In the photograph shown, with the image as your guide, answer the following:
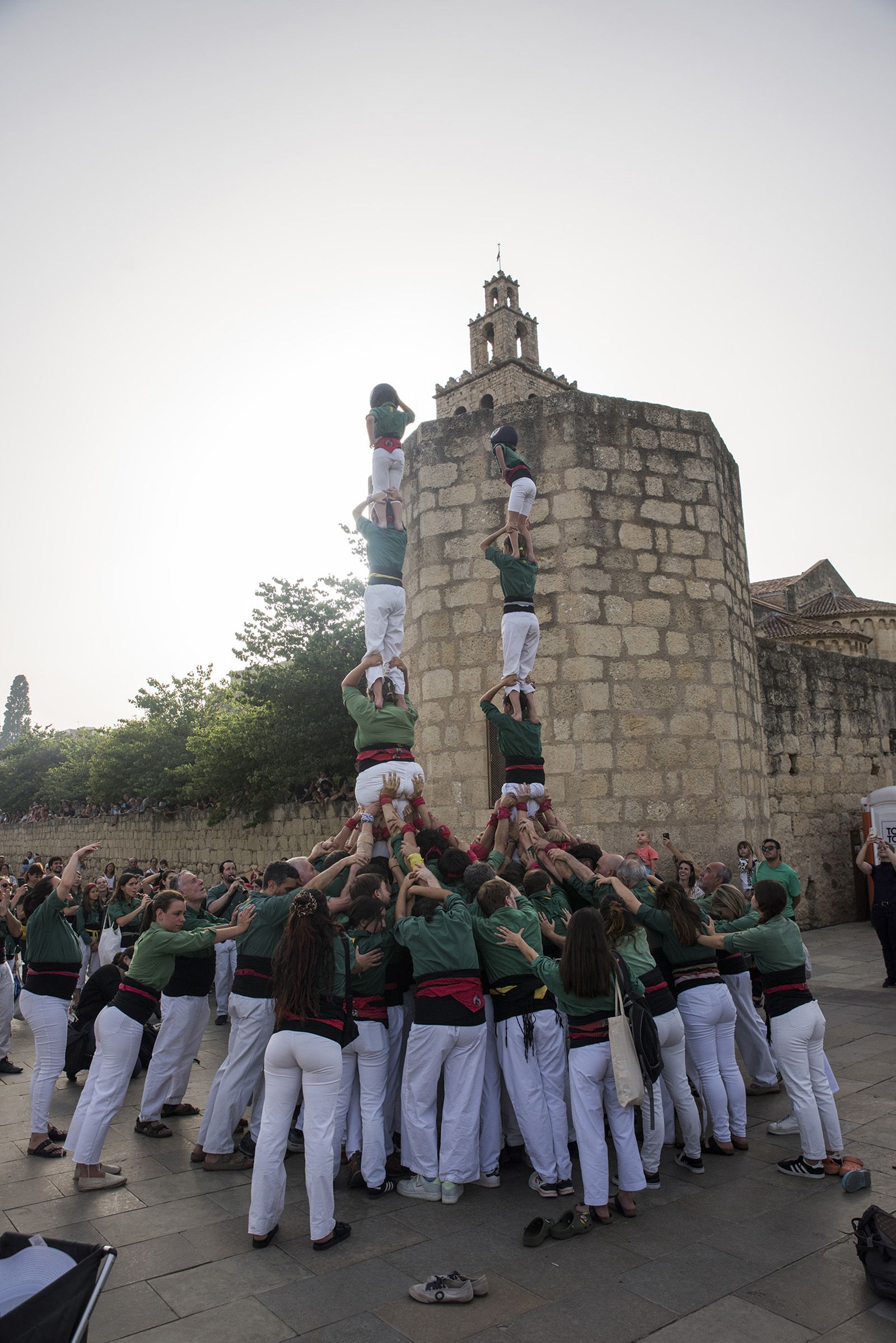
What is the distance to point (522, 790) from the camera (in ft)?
20.3

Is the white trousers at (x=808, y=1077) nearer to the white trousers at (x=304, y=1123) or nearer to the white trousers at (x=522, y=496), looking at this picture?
the white trousers at (x=304, y=1123)

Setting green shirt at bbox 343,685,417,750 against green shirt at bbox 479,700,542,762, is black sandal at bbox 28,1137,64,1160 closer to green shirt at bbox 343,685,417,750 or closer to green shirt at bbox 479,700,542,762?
green shirt at bbox 343,685,417,750

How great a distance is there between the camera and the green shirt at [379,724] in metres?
5.83

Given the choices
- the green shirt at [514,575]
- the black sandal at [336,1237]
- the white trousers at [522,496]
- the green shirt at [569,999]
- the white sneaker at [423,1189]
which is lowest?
the white sneaker at [423,1189]

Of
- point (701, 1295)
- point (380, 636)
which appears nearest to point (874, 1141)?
point (701, 1295)

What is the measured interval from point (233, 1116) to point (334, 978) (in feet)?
5.64

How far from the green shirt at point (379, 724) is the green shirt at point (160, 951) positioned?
5.18 ft

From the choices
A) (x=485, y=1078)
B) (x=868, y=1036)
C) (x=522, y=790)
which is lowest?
(x=868, y=1036)

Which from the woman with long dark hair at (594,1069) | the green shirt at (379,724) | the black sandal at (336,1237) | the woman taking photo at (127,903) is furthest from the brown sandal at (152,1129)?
the woman with long dark hair at (594,1069)

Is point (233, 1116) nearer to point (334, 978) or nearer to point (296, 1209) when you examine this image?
point (296, 1209)

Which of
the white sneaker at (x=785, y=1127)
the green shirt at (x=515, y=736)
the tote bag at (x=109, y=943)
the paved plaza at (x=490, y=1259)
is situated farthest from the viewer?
the tote bag at (x=109, y=943)

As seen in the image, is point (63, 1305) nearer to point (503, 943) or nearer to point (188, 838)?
point (503, 943)

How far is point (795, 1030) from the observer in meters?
4.62

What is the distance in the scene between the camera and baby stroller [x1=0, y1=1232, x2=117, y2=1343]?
2201 millimetres
